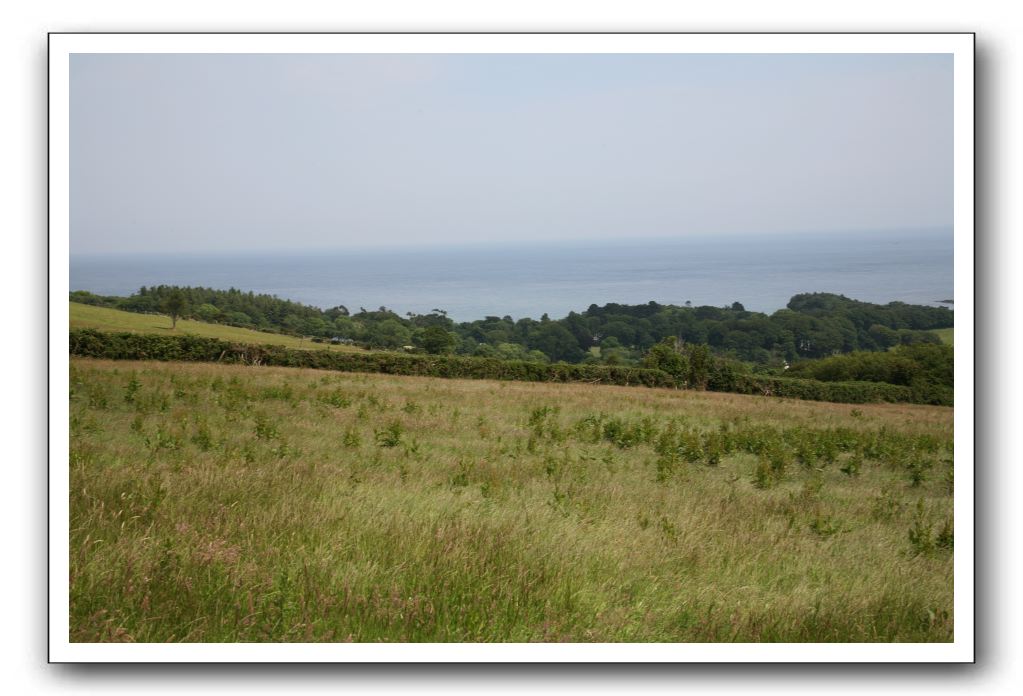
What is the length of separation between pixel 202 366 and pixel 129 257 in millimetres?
1084

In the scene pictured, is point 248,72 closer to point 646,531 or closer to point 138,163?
point 138,163

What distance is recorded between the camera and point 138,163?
14.7ft

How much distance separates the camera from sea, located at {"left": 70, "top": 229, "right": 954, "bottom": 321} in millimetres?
4750

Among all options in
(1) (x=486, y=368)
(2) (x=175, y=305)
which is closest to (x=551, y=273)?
(1) (x=486, y=368)

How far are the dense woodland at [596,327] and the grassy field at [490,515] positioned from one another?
0.36 m

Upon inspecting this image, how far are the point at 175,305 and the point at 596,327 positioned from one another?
9.60 ft

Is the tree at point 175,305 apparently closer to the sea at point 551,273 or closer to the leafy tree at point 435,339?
the sea at point 551,273

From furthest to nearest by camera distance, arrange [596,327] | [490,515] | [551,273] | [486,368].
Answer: [486,368] < [596,327] < [551,273] < [490,515]

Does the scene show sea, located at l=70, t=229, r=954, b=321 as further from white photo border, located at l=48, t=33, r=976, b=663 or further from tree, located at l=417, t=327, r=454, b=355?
white photo border, located at l=48, t=33, r=976, b=663

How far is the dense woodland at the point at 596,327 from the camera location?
477cm

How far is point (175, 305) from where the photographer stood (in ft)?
15.8

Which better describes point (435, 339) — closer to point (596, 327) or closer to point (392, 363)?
point (392, 363)
